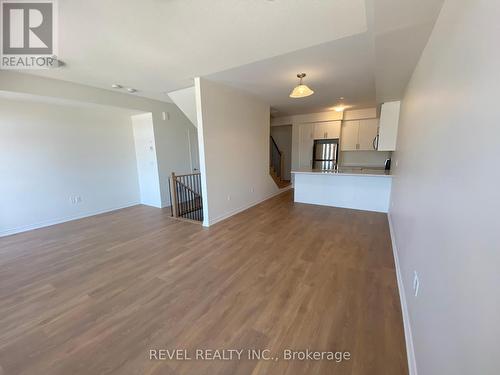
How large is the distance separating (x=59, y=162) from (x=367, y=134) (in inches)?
308

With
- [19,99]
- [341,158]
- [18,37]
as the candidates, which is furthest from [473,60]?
[341,158]

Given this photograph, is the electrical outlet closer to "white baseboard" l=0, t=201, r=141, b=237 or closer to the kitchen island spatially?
the kitchen island

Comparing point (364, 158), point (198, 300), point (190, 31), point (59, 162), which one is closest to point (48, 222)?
point (59, 162)

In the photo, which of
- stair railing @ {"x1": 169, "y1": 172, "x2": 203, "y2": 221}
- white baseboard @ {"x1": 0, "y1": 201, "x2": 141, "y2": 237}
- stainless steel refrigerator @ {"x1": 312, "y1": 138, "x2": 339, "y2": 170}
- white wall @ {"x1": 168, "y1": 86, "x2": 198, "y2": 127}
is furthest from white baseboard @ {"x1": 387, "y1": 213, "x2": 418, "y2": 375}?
white baseboard @ {"x1": 0, "y1": 201, "x2": 141, "y2": 237}

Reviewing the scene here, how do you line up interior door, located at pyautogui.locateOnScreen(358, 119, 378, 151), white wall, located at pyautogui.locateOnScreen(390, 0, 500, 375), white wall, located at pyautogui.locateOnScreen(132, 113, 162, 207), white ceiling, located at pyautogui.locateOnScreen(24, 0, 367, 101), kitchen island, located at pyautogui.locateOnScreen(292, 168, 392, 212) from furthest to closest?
interior door, located at pyautogui.locateOnScreen(358, 119, 378, 151) < white wall, located at pyautogui.locateOnScreen(132, 113, 162, 207) < kitchen island, located at pyautogui.locateOnScreen(292, 168, 392, 212) < white ceiling, located at pyautogui.locateOnScreen(24, 0, 367, 101) < white wall, located at pyautogui.locateOnScreen(390, 0, 500, 375)

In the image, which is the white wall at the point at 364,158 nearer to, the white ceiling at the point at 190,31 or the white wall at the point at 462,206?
the white ceiling at the point at 190,31

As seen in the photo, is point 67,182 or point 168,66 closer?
point 168,66

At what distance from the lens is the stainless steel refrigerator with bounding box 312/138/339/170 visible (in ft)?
21.5

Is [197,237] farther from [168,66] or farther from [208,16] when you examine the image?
[208,16]

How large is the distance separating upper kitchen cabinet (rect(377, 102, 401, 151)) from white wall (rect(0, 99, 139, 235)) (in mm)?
5804

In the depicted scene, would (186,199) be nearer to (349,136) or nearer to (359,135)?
(349,136)

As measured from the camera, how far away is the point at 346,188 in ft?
15.2

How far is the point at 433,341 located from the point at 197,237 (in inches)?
115

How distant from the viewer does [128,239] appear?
10.9 ft
